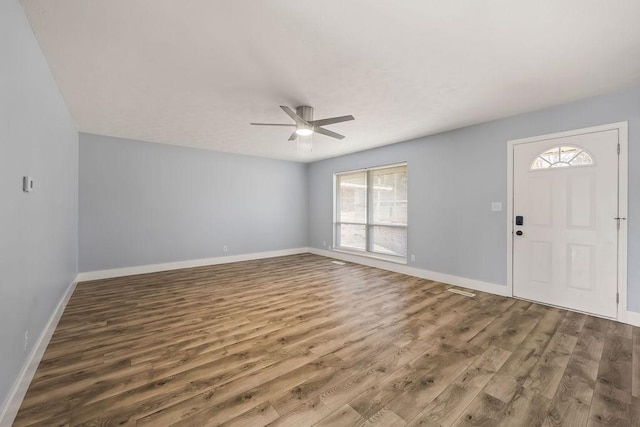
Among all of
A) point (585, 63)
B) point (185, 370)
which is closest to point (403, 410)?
point (185, 370)

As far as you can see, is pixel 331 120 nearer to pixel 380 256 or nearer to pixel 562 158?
pixel 562 158

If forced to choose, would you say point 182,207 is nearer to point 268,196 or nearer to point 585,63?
point 268,196

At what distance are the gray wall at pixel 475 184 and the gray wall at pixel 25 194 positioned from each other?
16.4ft

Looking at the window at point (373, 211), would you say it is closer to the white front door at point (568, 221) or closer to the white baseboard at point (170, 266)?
the white baseboard at point (170, 266)

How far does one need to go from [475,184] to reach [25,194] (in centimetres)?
514

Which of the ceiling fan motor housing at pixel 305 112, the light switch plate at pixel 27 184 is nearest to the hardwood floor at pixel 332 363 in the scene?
the light switch plate at pixel 27 184

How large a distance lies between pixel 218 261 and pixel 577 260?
6212 mm

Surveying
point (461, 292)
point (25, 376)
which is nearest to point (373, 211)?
point (461, 292)

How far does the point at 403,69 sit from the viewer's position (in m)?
2.55

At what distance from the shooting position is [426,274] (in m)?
4.80

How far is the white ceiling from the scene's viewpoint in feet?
5.97

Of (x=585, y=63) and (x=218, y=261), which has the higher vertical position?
(x=585, y=63)

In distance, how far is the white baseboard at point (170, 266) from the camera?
4699 mm

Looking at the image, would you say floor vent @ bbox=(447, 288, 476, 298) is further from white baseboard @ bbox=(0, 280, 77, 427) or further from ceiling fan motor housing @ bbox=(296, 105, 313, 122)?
white baseboard @ bbox=(0, 280, 77, 427)
